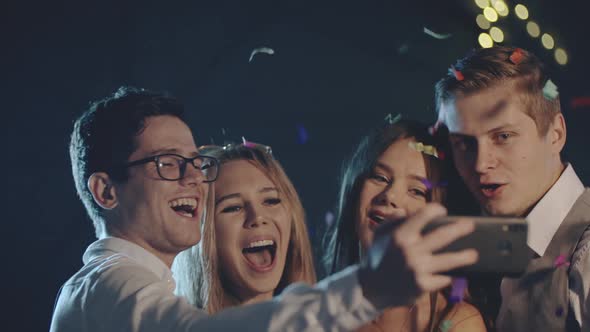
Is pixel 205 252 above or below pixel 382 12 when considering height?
below

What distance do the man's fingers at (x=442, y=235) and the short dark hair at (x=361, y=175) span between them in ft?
4.19

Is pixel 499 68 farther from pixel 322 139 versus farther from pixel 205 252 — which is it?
pixel 322 139

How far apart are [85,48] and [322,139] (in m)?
1.41

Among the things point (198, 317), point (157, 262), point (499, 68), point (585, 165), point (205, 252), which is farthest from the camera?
point (585, 165)

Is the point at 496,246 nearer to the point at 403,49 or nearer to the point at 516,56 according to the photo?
the point at 516,56

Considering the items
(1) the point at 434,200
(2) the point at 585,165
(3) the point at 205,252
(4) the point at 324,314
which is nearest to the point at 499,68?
(1) the point at 434,200

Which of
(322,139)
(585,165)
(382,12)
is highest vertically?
(382,12)

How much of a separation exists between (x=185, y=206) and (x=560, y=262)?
1271mm

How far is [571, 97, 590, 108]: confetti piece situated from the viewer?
3.15 m

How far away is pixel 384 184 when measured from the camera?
2584 mm

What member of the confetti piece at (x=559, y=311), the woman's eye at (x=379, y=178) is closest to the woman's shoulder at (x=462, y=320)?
the confetti piece at (x=559, y=311)

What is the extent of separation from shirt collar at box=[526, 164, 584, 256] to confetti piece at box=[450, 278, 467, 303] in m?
0.31

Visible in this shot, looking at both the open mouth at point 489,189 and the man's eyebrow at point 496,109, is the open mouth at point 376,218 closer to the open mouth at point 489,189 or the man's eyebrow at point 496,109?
the open mouth at point 489,189

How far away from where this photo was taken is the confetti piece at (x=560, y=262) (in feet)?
7.13
